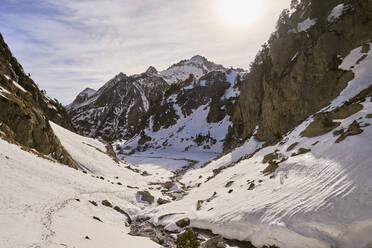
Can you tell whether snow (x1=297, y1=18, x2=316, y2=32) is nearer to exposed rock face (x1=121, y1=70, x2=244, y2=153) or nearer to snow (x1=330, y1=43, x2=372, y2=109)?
snow (x1=330, y1=43, x2=372, y2=109)

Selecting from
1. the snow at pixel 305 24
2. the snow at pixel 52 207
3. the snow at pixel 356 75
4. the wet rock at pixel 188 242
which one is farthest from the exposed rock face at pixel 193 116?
the wet rock at pixel 188 242

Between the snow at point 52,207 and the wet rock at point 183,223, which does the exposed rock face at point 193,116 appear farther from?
the wet rock at point 183,223

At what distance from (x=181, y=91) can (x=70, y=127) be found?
7299 centimetres

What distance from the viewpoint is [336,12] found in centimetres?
3769

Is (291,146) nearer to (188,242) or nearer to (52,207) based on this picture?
(188,242)

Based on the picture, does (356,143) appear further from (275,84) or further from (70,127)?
(70,127)

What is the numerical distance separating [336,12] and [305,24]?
5.95 metres

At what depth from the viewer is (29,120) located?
2805cm

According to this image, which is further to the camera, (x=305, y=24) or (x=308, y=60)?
(x=305, y=24)

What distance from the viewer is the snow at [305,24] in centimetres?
4175

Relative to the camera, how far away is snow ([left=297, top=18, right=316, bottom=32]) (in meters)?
41.8

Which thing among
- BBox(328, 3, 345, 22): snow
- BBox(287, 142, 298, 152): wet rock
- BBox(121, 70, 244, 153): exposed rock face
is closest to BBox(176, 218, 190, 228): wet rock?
BBox(287, 142, 298, 152): wet rock

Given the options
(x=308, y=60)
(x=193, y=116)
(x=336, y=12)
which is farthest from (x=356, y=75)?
(x=193, y=116)

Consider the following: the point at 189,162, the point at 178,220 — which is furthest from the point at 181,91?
the point at 178,220
